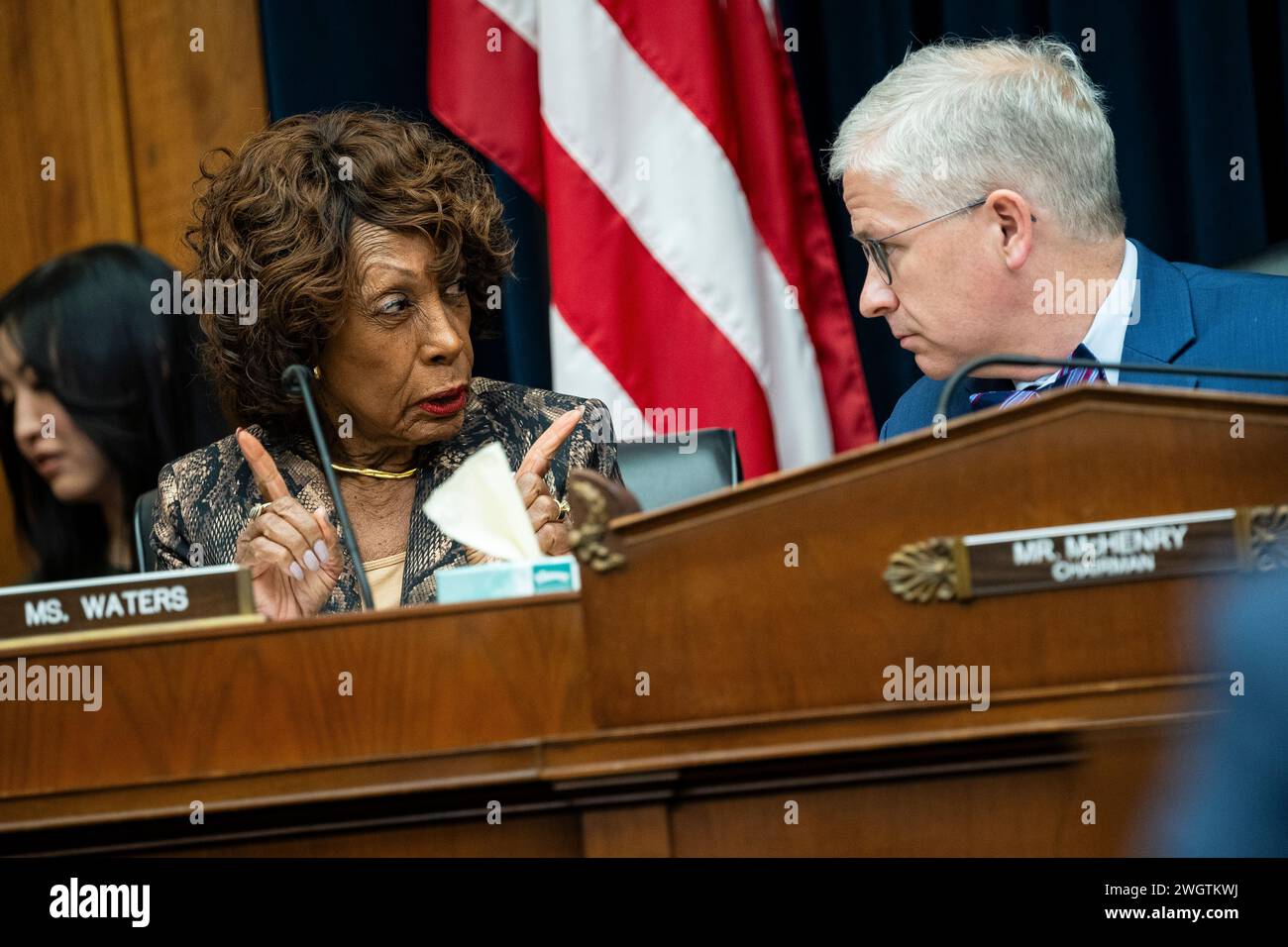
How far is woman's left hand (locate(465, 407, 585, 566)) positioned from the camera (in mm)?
2029

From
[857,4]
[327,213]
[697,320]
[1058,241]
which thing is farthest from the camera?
[857,4]

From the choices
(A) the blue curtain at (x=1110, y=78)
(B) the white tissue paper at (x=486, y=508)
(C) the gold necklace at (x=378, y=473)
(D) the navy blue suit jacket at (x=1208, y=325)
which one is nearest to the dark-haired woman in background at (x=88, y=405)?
(A) the blue curtain at (x=1110, y=78)

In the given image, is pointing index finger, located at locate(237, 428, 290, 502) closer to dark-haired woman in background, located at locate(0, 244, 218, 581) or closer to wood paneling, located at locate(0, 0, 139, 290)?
dark-haired woman in background, located at locate(0, 244, 218, 581)

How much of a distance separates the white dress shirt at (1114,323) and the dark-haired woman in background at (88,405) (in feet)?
6.15

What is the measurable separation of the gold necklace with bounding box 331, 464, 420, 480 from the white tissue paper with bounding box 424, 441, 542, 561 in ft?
2.95

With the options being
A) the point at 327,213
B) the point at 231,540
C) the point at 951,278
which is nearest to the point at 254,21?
the point at 327,213

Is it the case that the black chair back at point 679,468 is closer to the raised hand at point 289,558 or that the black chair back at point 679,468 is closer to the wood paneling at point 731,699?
the raised hand at point 289,558

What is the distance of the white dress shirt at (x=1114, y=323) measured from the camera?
203 cm

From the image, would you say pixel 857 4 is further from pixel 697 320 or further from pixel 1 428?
pixel 1 428

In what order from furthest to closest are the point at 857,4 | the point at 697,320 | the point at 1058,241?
the point at 857,4, the point at 697,320, the point at 1058,241

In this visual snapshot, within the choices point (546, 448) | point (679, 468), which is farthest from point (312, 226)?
point (679, 468)

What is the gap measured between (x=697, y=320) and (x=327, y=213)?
3.22 feet

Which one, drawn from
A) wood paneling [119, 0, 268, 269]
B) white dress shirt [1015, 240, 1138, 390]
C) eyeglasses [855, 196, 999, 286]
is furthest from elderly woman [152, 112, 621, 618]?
wood paneling [119, 0, 268, 269]

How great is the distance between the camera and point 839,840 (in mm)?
1199
